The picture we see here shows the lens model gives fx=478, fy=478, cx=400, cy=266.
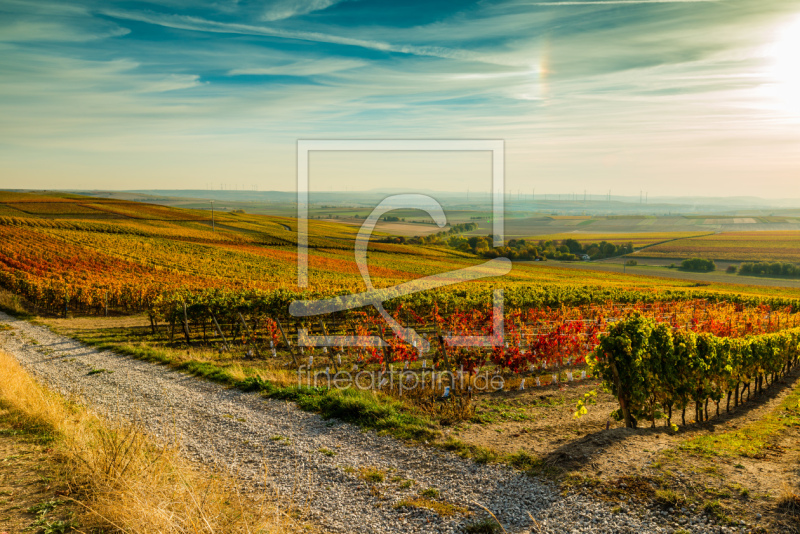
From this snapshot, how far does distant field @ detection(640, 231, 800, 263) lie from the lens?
11531 centimetres

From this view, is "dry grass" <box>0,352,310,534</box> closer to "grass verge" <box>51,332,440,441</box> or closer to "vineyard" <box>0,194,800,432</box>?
"grass verge" <box>51,332,440,441</box>

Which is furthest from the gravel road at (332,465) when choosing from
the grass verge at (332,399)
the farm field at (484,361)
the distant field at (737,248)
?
the distant field at (737,248)

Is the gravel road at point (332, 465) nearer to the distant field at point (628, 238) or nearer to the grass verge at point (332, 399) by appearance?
the grass verge at point (332, 399)

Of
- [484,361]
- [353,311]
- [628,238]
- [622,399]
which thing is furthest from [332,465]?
[628,238]

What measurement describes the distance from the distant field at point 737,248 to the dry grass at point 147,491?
125 metres

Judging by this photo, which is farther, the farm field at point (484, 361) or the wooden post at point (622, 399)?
the wooden post at point (622, 399)

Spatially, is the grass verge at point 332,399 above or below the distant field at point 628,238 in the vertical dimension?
below

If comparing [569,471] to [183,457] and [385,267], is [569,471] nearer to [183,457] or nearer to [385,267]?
[183,457]

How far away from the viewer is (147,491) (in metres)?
6.23

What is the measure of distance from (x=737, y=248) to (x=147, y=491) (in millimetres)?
156887

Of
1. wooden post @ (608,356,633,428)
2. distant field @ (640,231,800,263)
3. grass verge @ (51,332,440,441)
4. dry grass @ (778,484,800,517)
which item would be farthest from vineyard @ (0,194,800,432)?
distant field @ (640,231,800,263)

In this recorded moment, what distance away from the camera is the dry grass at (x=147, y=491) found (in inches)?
217

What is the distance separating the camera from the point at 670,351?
34.8 feet

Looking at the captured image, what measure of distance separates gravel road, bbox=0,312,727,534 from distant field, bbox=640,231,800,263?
401 ft
